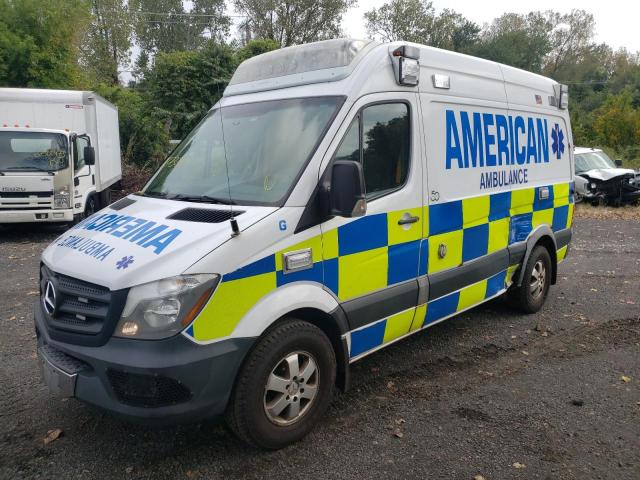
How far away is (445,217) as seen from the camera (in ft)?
13.4

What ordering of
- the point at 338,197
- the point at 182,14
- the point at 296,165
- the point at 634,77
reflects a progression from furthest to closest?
the point at 634,77 → the point at 182,14 → the point at 296,165 → the point at 338,197

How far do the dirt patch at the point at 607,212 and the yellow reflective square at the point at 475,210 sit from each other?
10.3 metres

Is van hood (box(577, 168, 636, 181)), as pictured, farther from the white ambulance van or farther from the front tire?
the front tire

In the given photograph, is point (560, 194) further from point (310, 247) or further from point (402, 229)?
point (310, 247)

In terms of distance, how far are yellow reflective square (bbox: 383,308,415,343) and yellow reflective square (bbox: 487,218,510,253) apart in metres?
1.29

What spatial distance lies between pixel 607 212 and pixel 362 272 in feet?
41.3

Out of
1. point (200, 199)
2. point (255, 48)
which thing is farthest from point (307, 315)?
point (255, 48)

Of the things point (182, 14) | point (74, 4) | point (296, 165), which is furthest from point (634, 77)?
point (296, 165)

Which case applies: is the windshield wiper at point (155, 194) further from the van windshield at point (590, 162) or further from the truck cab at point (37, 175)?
the van windshield at point (590, 162)

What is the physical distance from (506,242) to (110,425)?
3696mm

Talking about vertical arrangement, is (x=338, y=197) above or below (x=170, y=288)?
above

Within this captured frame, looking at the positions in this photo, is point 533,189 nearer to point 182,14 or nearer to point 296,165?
point 296,165

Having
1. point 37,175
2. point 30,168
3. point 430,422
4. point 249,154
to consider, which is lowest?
point 430,422

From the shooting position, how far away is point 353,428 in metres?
3.39
